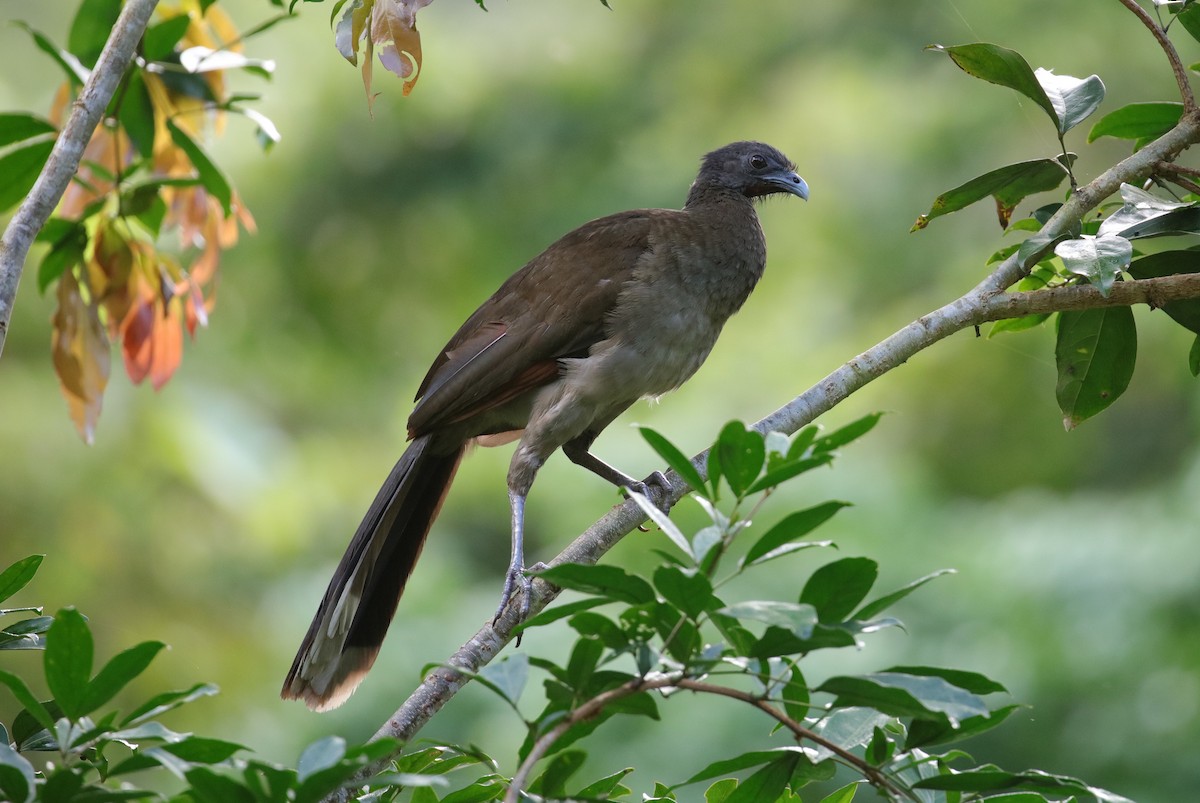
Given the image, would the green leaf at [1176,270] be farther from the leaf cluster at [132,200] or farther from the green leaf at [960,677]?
the leaf cluster at [132,200]

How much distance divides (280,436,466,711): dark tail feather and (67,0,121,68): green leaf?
112 cm

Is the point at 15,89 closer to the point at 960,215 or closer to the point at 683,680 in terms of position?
the point at 960,215

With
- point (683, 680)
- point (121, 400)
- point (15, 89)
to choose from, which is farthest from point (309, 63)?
point (683, 680)

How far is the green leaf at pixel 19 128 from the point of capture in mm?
2404

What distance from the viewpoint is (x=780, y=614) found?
108 centimetres

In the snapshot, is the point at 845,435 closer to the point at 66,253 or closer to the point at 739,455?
the point at 739,455

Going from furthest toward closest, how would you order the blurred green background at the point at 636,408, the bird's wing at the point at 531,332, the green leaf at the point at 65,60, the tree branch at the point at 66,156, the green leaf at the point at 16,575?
1. the blurred green background at the point at 636,408
2. the bird's wing at the point at 531,332
3. the green leaf at the point at 65,60
4. the tree branch at the point at 66,156
5. the green leaf at the point at 16,575

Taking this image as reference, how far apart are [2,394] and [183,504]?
3.37 feet

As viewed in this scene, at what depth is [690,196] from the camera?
3.47m

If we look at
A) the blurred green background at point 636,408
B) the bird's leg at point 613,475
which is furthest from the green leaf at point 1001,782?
the blurred green background at point 636,408

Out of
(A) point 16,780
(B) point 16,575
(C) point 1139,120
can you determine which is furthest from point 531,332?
(A) point 16,780

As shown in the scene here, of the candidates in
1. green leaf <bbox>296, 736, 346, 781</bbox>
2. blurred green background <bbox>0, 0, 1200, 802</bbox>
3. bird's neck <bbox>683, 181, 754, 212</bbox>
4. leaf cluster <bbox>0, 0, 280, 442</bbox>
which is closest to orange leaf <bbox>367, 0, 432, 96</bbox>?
leaf cluster <bbox>0, 0, 280, 442</bbox>

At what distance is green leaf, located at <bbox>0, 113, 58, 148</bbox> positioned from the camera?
2.40 m

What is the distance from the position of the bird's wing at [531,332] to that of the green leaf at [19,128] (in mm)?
986
